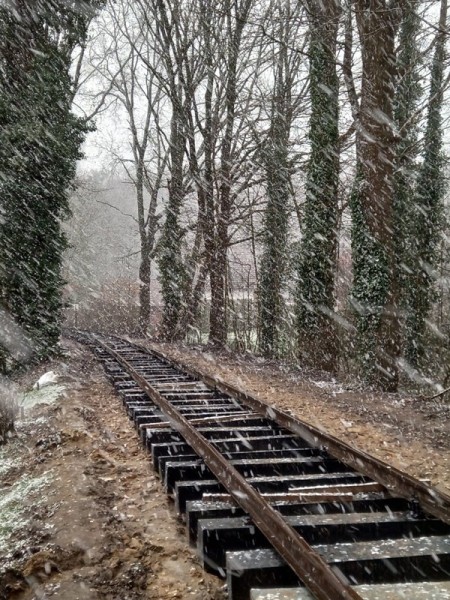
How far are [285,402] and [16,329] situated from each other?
778 centimetres

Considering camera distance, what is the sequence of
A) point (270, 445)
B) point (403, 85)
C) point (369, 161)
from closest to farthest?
point (270, 445) < point (369, 161) < point (403, 85)

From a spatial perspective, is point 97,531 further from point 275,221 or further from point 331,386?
point 275,221

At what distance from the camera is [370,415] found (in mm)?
8234

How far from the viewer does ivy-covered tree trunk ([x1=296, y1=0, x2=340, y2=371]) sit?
1445cm

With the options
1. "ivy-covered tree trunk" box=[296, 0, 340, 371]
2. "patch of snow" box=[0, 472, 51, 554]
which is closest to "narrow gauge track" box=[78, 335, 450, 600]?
"patch of snow" box=[0, 472, 51, 554]

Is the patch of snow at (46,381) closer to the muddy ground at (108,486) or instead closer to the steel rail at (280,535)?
the muddy ground at (108,486)

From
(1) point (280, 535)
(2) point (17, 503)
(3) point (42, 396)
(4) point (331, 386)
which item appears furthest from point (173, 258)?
(1) point (280, 535)

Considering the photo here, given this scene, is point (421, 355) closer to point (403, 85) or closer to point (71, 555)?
point (403, 85)

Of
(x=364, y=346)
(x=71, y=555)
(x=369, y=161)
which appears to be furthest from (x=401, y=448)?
(x=369, y=161)

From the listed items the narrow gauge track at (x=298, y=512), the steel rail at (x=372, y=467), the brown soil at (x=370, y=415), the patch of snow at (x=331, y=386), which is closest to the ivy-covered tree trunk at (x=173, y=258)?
the brown soil at (x=370, y=415)

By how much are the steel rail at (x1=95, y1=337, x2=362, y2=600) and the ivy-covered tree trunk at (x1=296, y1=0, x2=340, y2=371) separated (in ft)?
31.6

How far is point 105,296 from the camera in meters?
39.7

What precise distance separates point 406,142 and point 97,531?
17.9m

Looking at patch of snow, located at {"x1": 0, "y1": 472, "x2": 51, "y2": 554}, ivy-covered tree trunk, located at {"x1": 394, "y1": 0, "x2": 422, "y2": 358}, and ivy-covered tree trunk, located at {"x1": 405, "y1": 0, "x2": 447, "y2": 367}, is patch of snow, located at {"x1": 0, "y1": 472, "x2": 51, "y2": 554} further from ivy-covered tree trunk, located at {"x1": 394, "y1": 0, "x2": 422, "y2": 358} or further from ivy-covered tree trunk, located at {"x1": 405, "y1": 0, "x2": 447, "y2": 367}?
ivy-covered tree trunk, located at {"x1": 405, "y1": 0, "x2": 447, "y2": 367}
